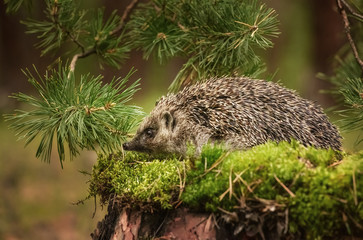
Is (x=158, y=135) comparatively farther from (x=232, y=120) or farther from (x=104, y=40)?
(x=104, y=40)

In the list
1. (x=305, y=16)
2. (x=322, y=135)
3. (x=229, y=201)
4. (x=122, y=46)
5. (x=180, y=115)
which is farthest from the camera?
(x=305, y=16)

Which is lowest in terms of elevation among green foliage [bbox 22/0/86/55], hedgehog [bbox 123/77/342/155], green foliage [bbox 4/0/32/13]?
hedgehog [bbox 123/77/342/155]

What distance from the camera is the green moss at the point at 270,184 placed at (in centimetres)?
238

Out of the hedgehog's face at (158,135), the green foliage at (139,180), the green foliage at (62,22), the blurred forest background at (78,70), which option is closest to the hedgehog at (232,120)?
the hedgehog's face at (158,135)

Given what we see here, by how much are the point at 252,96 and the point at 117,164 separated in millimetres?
1227

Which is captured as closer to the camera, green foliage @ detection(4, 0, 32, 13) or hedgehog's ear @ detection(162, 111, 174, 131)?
hedgehog's ear @ detection(162, 111, 174, 131)

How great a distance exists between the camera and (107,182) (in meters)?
3.20

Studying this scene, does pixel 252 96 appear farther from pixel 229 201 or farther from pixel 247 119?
pixel 229 201

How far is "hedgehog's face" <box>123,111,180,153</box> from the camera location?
3.71 meters

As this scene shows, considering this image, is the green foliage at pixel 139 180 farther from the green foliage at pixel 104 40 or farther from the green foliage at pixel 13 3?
the green foliage at pixel 13 3

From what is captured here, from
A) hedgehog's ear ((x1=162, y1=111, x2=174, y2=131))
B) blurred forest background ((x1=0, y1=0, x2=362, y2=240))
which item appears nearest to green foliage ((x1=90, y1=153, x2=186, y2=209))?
hedgehog's ear ((x1=162, y1=111, x2=174, y2=131))

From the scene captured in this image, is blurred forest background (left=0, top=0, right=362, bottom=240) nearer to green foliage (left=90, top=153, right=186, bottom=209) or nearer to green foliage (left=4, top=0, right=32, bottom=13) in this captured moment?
green foliage (left=90, top=153, right=186, bottom=209)

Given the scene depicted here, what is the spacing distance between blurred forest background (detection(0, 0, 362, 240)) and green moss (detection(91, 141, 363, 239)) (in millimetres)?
3529

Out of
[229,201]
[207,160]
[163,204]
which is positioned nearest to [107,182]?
[163,204]
